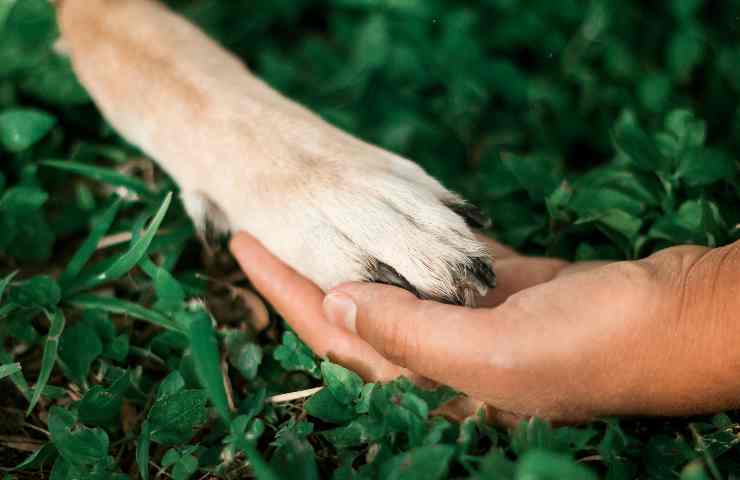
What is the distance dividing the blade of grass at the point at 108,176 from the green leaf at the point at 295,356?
→ 64 centimetres

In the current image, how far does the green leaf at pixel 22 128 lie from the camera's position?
5.52 feet

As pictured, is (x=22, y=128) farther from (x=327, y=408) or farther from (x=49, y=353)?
Answer: (x=327, y=408)

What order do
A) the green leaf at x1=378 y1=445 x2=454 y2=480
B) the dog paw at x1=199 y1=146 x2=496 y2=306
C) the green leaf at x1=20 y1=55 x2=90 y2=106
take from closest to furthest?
the green leaf at x1=378 y1=445 x2=454 y2=480, the dog paw at x1=199 y1=146 x2=496 y2=306, the green leaf at x1=20 y1=55 x2=90 y2=106

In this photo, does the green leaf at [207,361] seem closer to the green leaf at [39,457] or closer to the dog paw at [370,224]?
the dog paw at [370,224]

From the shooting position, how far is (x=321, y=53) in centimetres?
230

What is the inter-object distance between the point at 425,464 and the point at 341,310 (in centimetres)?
33

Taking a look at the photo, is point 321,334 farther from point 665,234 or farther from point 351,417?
point 665,234

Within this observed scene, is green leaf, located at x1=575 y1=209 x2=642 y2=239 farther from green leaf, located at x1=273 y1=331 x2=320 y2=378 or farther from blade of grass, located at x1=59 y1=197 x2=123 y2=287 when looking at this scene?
blade of grass, located at x1=59 y1=197 x2=123 y2=287

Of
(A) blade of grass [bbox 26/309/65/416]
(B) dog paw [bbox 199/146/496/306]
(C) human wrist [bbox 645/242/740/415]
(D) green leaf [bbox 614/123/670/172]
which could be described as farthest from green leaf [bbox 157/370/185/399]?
(D) green leaf [bbox 614/123/670/172]

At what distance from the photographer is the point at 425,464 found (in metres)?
1.08

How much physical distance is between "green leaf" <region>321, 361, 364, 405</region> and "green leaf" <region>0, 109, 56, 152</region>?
1.01 meters

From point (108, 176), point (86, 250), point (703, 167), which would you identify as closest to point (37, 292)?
point (86, 250)

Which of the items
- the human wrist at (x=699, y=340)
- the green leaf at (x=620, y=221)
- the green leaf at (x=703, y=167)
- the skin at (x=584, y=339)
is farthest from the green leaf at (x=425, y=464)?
the green leaf at (x=703, y=167)

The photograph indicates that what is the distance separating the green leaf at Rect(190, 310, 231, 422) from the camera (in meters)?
1.23
